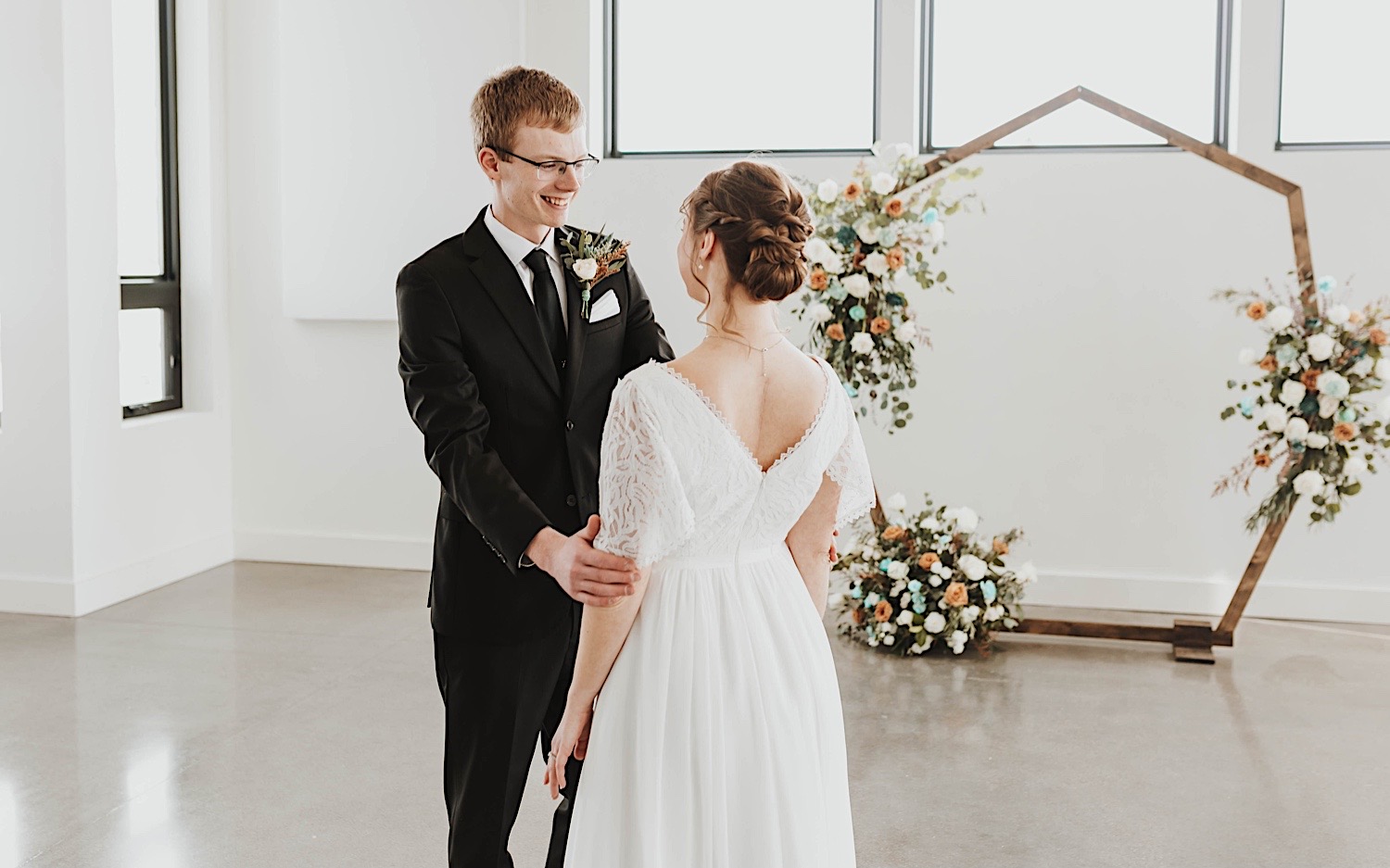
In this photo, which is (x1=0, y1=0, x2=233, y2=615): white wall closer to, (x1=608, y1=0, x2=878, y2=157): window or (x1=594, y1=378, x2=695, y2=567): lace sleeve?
(x1=608, y1=0, x2=878, y2=157): window

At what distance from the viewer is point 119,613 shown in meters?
5.71

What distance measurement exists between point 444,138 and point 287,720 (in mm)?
2941

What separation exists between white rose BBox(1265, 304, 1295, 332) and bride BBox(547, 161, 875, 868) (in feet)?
10.5

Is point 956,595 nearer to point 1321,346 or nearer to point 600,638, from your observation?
point 1321,346

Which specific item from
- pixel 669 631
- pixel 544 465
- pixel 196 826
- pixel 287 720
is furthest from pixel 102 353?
pixel 669 631

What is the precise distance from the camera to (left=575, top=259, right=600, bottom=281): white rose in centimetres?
264

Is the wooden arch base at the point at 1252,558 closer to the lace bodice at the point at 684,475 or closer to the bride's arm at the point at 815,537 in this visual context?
the bride's arm at the point at 815,537

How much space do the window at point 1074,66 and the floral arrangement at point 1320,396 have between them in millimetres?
1328

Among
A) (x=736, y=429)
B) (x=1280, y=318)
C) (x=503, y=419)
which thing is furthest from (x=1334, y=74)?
(x=736, y=429)

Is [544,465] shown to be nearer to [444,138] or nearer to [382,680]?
[382,680]

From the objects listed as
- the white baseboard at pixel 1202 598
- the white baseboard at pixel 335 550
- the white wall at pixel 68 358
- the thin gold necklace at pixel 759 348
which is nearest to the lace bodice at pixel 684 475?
the thin gold necklace at pixel 759 348

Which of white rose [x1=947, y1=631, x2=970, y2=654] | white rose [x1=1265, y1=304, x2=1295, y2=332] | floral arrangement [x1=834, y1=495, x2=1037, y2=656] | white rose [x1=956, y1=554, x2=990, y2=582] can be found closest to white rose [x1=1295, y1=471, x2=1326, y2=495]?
white rose [x1=1265, y1=304, x2=1295, y2=332]

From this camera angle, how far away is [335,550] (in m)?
6.72

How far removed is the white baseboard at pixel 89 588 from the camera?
5.68 meters
